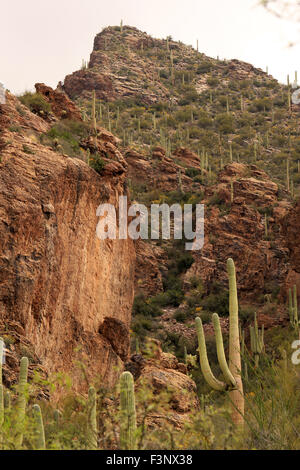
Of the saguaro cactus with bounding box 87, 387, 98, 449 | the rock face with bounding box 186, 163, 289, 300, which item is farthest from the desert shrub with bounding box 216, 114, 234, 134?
the saguaro cactus with bounding box 87, 387, 98, 449

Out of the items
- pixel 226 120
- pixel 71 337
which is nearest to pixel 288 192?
pixel 226 120

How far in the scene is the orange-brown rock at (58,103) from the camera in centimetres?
1847

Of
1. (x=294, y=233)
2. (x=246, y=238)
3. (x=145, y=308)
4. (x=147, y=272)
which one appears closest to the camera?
(x=294, y=233)

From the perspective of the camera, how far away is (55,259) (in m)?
12.7

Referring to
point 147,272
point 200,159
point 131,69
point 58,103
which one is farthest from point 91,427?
point 131,69

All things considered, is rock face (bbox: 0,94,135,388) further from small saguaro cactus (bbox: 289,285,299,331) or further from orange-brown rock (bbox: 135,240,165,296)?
orange-brown rock (bbox: 135,240,165,296)

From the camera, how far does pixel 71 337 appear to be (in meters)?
13.0

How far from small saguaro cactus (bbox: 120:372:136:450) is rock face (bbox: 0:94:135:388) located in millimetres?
3371

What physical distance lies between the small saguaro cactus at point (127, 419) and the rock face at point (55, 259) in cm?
337

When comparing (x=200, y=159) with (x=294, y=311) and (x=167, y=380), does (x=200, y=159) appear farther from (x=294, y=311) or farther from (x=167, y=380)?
(x=167, y=380)

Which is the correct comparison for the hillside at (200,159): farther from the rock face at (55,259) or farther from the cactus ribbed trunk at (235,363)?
the cactus ribbed trunk at (235,363)

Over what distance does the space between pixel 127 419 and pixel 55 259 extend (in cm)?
708

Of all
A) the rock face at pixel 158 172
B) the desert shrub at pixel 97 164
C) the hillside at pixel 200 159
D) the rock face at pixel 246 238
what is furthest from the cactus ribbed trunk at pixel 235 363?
the rock face at pixel 158 172

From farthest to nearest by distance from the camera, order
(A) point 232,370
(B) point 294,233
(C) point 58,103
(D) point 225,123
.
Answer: (D) point 225,123 → (B) point 294,233 → (C) point 58,103 → (A) point 232,370
